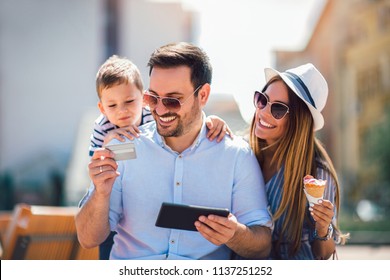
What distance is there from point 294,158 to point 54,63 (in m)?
18.6

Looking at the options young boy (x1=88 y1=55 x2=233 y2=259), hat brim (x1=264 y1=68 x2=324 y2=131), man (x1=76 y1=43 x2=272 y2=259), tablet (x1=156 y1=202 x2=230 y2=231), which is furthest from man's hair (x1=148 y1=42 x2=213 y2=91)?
tablet (x1=156 y1=202 x2=230 y2=231)

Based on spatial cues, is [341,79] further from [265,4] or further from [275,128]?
[275,128]

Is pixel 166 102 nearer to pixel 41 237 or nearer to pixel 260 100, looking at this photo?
pixel 260 100

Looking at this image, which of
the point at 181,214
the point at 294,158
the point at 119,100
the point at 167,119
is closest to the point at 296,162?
the point at 294,158

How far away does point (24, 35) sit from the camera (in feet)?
68.6

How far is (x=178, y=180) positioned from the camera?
9.87 feet

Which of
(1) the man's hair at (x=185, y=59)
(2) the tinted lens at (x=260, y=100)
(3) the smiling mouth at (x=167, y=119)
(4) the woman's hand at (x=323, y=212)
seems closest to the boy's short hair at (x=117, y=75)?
(1) the man's hair at (x=185, y=59)

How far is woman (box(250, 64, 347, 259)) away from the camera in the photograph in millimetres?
3146

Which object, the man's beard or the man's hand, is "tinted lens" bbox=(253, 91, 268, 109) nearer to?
the man's beard

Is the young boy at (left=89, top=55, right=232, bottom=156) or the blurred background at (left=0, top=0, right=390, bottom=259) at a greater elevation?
the young boy at (left=89, top=55, right=232, bottom=156)

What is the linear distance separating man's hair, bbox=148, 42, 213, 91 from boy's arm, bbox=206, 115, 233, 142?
0.67 feet

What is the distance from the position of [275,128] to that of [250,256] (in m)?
0.58

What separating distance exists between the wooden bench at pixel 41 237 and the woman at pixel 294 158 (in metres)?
1.27
